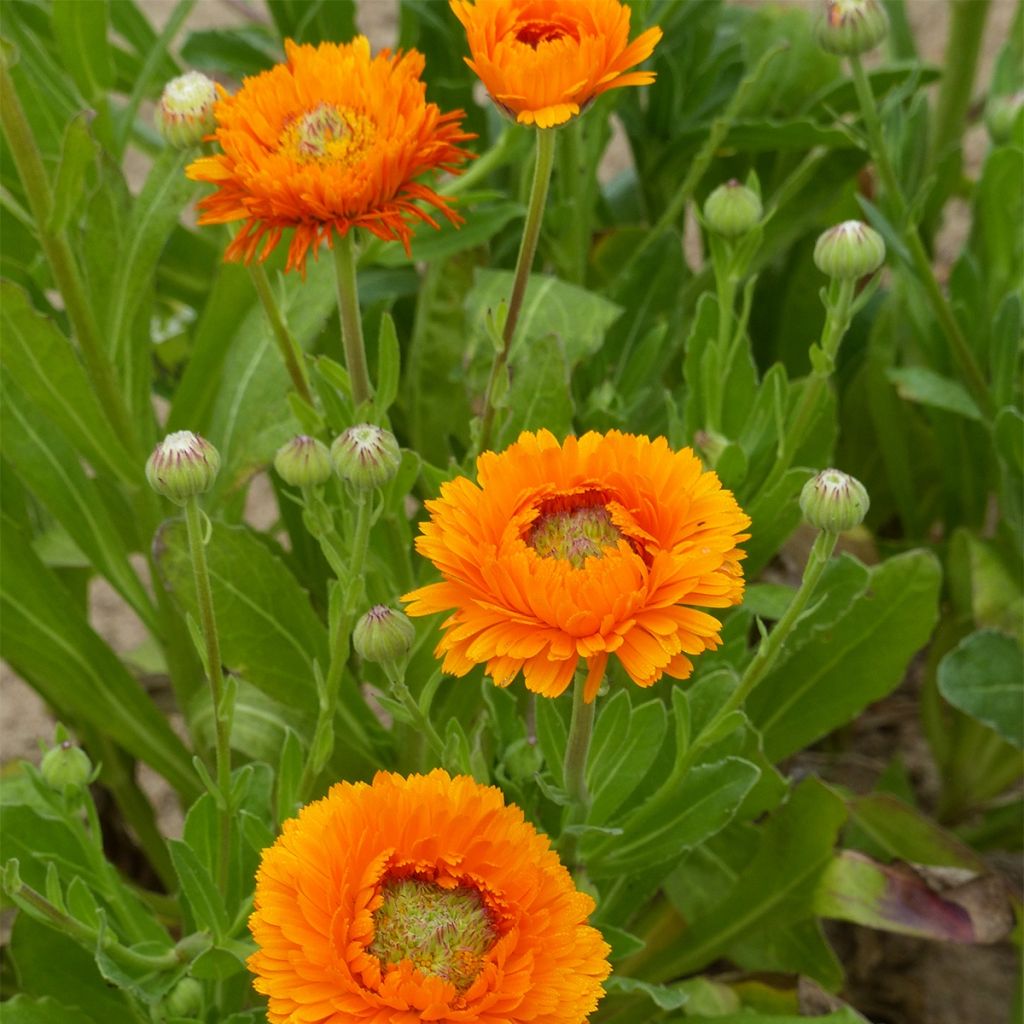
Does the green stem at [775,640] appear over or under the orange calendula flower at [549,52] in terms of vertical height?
under

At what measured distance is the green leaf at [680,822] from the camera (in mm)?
1156

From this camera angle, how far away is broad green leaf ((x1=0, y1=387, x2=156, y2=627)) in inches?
58.4

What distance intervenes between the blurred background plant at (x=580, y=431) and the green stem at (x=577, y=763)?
19 millimetres

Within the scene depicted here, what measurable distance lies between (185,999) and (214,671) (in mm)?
289

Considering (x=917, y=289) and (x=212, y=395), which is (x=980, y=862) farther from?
(x=212, y=395)

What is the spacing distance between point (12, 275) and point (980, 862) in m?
1.23

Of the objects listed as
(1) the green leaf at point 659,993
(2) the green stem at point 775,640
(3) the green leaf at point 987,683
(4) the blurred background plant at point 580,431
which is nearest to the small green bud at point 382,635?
(4) the blurred background plant at point 580,431

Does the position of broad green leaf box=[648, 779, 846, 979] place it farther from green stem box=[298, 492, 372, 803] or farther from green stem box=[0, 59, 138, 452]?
green stem box=[0, 59, 138, 452]

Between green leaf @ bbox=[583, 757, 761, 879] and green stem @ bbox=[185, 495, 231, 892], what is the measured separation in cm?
29

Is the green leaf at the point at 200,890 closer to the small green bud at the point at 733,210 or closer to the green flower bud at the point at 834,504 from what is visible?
the green flower bud at the point at 834,504

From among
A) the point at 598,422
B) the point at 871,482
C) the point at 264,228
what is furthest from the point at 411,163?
the point at 871,482

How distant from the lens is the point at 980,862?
153 cm

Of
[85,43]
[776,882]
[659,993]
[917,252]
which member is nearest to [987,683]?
[776,882]

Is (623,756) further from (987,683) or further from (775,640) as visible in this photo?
(987,683)
